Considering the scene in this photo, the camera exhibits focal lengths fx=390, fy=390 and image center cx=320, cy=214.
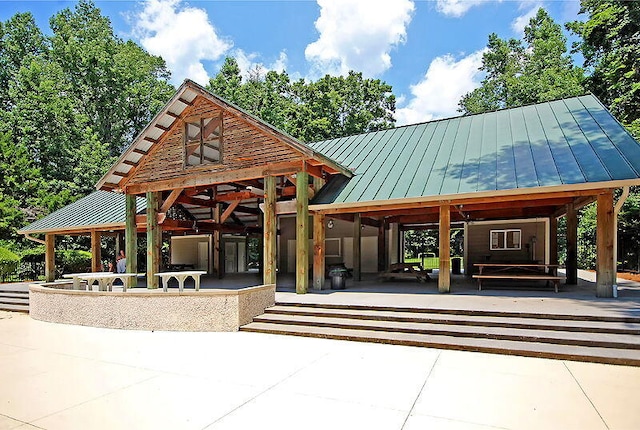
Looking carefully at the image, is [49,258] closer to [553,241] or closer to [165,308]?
[165,308]

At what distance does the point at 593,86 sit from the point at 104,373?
964 inches

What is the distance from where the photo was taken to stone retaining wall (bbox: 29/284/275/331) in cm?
799

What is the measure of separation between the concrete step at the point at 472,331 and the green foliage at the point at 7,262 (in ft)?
60.1

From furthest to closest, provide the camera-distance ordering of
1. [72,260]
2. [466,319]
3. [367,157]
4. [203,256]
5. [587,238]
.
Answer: [72,260]
[587,238]
[203,256]
[367,157]
[466,319]

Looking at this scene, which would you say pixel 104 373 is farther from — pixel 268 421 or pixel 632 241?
pixel 632 241

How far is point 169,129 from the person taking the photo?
11.9 m

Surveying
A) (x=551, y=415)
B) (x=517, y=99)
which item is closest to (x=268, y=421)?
(x=551, y=415)

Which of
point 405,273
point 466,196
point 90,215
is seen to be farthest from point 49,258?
point 466,196

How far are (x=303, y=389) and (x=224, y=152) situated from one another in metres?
7.91

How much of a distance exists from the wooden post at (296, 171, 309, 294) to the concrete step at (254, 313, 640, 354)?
1637 mm

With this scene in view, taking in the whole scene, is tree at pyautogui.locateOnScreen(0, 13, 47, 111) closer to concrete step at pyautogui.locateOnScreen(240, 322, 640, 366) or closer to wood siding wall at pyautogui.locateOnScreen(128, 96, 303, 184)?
wood siding wall at pyautogui.locateOnScreen(128, 96, 303, 184)

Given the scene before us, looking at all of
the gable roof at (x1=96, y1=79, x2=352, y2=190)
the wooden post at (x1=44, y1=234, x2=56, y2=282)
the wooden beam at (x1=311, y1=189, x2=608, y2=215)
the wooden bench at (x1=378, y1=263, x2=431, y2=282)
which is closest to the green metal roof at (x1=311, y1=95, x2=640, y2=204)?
the wooden beam at (x1=311, y1=189, x2=608, y2=215)

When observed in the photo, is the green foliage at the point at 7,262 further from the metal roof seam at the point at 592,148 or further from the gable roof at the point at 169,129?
the metal roof seam at the point at 592,148

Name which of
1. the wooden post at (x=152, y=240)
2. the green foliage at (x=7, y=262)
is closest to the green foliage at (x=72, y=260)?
the green foliage at (x=7, y=262)
